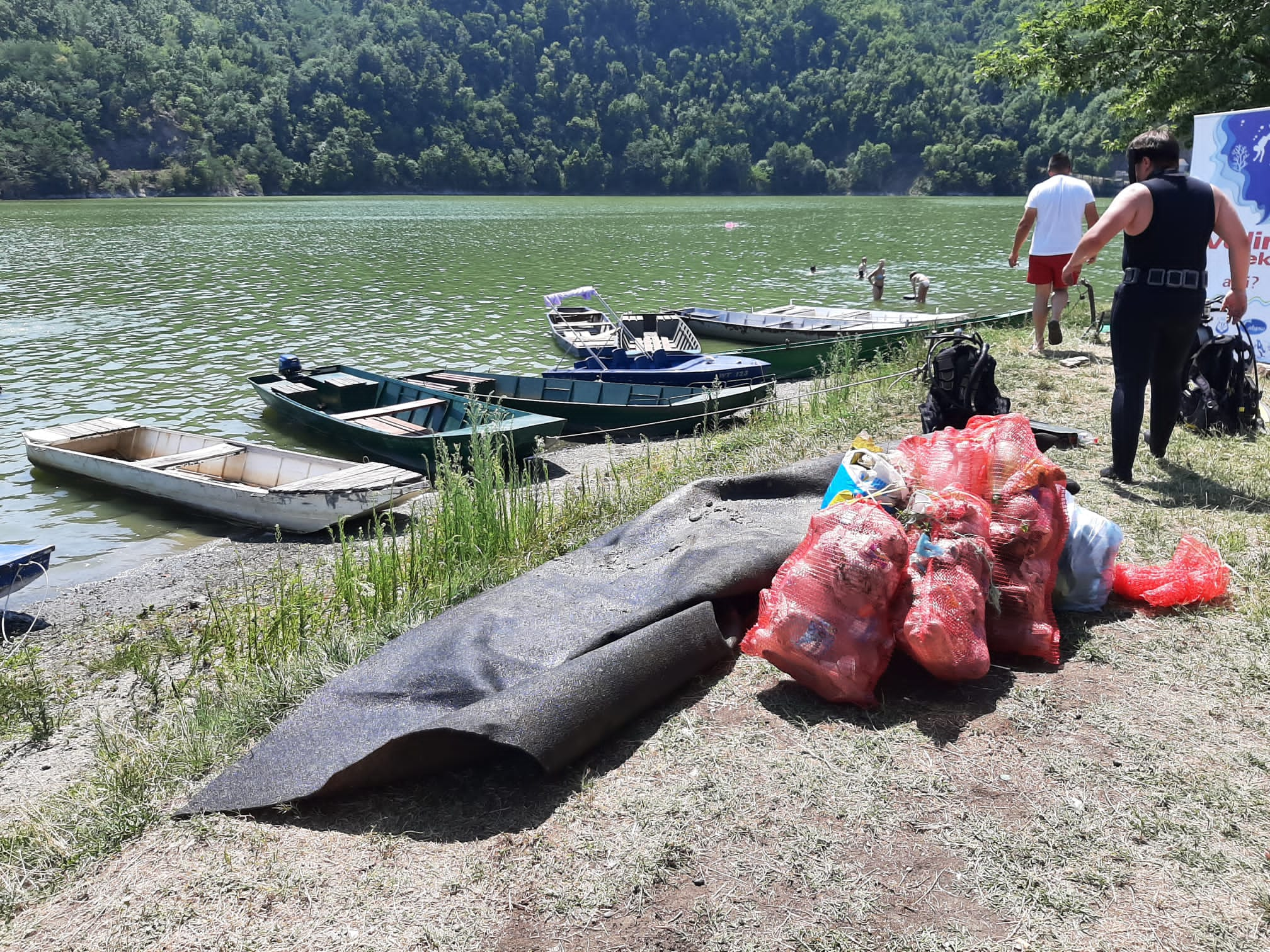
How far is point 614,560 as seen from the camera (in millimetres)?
4684

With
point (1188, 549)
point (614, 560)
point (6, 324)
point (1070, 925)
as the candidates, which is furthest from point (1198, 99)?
point (6, 324)

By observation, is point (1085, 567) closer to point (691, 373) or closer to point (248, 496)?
point (248, 496)

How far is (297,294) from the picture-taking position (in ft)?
88.4

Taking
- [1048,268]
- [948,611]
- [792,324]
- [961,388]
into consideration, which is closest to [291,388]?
[792,324]

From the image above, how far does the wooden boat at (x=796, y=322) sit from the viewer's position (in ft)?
53.1

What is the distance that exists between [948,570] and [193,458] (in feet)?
30.7

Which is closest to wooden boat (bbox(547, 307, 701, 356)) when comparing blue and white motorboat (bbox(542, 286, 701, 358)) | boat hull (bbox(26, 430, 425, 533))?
blue and white motorboat (bbox(542, 286, 701, 358))

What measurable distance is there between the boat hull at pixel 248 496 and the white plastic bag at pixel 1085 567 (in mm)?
6077

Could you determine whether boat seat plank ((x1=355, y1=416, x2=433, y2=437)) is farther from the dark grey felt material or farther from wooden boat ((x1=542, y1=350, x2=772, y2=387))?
the dark grey felt material

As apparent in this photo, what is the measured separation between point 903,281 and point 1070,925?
28839 mm

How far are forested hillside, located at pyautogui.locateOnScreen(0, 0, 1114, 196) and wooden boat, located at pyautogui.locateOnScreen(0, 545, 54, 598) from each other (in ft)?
301

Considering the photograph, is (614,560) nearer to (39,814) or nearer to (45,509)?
(39,814)

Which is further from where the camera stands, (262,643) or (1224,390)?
(1224,390)

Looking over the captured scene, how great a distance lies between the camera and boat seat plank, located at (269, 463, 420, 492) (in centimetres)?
889
